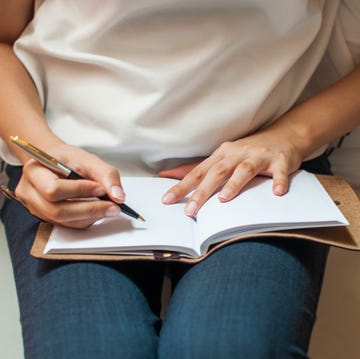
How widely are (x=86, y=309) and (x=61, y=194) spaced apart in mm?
134

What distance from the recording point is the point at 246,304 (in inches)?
23.9

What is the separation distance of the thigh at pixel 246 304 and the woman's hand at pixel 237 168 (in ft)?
0.28

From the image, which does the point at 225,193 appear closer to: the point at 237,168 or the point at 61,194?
the point at 237,168

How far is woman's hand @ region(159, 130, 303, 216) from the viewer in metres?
0.73

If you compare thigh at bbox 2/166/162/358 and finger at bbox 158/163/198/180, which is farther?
finger at bbox 158/163/198/180

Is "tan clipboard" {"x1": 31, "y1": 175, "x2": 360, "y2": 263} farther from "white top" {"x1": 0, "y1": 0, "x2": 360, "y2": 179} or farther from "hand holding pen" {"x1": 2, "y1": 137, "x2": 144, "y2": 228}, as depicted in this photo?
"white top" {"x1": 0, "y1": 0, "x2": 360, "y2": 179}

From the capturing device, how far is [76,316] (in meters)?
0.61

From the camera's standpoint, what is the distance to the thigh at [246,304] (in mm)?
582

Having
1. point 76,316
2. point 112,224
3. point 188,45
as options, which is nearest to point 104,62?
point 188,45

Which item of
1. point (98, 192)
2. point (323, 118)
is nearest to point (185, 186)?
point (98, 192)

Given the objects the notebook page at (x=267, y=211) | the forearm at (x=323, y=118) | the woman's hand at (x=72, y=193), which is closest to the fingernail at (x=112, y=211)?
the woman's hand at (x=72, y=193)

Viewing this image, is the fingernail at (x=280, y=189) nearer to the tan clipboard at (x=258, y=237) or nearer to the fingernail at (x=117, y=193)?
the tan clipboard at (x=258, y=237)

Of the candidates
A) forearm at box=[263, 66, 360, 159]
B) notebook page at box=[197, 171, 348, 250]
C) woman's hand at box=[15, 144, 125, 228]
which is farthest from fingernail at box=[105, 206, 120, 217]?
forearm at box=[263, 66, 360, 159]

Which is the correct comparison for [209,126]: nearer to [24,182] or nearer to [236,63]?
[236,63]
